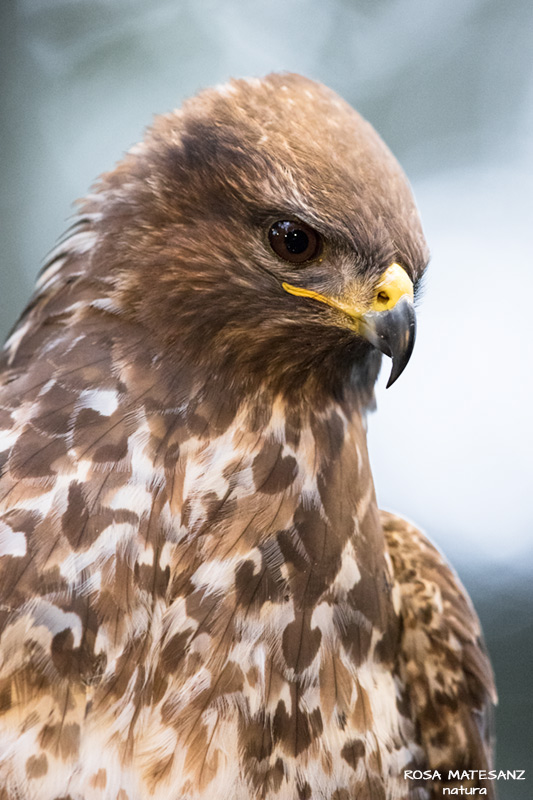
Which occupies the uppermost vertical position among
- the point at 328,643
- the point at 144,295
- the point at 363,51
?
the point at 363,51

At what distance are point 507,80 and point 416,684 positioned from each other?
224 cm

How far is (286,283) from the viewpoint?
4.71 feet

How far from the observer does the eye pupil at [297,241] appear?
140 centimetres

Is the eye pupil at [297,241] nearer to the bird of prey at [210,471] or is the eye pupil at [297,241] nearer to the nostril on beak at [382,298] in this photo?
A: the bird of prey at [210,471]

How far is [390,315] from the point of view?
1.39m

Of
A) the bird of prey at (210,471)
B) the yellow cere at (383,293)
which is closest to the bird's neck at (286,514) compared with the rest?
the bird of prey at (210,471)

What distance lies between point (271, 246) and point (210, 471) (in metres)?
0.40

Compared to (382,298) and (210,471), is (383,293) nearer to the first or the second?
(382,298)

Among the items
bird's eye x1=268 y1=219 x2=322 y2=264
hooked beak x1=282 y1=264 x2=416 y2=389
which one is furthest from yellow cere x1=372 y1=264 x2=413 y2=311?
bird's eye x1=268 y1=219 x2=322 y2=264

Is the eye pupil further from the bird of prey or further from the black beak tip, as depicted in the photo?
the black beak tip

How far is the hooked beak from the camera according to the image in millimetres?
1382

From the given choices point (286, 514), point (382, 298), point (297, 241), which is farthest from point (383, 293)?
point (286, 514)

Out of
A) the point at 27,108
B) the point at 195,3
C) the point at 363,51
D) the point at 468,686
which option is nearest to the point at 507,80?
the point at 363,51

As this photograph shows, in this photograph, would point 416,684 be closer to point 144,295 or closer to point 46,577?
point 46,577
